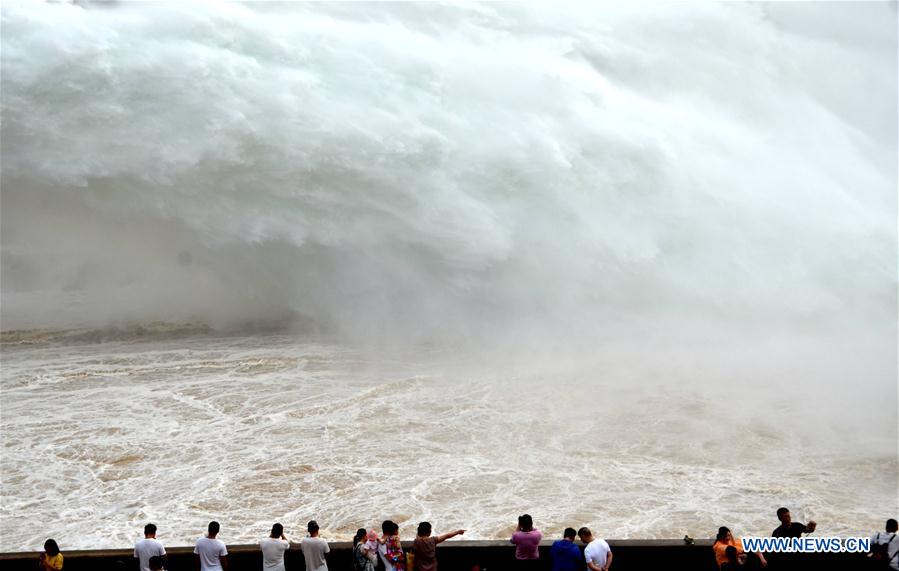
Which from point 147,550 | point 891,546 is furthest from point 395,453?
Answer: point 891,546

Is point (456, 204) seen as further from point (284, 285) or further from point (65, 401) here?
point (65, 401)

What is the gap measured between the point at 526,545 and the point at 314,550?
1412 mm

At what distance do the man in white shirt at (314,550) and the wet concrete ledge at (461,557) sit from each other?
449 mm

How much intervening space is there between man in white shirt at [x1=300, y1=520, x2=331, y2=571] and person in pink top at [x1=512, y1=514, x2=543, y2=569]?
1.28 m

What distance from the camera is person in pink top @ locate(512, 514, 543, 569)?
6992mm

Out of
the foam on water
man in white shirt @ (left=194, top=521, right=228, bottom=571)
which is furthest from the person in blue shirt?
the foam on water

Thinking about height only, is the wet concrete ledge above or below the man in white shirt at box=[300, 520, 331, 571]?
below

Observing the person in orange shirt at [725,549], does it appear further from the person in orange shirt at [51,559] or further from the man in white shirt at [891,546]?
the person in orange shirt at [51,559]

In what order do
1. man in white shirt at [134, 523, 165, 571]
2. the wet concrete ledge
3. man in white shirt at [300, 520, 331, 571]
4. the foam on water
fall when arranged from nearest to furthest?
1. man in white shirt at [134, 523, 165, 571]
2. man in white shirt at [300, 520, 331, 571]
3. the wet concrete ledge
4. the foam on water

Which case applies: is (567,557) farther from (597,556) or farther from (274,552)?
(274,552)

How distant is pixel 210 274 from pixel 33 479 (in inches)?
357

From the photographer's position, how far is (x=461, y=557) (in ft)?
24.6

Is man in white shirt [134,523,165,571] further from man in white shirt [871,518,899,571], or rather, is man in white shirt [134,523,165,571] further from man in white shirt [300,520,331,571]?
man in white shirt [871,518,899,571]

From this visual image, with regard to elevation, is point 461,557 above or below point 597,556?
below
